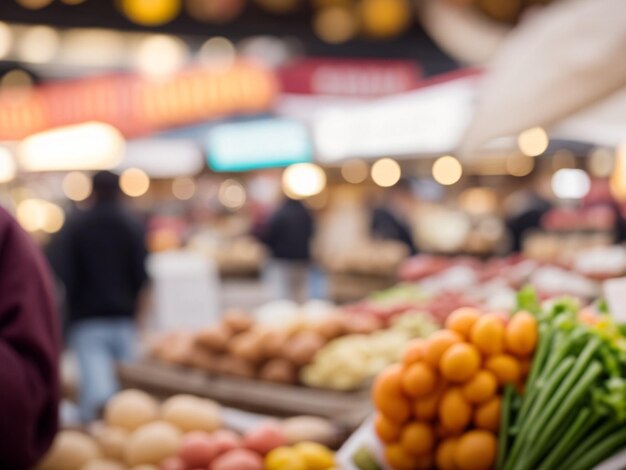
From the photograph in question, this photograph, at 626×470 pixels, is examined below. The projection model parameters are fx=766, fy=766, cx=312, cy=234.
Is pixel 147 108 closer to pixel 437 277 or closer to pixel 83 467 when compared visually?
pixel 437 277

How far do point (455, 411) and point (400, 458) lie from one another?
0.70 ft

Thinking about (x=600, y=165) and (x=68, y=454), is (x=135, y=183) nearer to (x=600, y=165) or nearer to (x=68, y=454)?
(x=600, y=165)

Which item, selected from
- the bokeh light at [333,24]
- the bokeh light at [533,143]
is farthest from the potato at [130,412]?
the bokeh light at [533,143]

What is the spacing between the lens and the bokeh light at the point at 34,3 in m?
4.42

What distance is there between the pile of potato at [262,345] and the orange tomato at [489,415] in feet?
5.86

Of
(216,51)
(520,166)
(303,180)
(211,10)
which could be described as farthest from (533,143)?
(520,166)

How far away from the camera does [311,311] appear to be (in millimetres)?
4301

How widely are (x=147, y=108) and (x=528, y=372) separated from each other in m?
6.41

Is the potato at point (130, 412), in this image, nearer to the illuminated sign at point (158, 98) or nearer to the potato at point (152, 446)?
the potato at point (152, 446)

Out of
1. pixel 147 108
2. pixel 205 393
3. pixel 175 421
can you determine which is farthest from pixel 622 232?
pixel 175 421

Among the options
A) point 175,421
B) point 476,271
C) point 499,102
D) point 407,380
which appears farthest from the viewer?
point 476,271

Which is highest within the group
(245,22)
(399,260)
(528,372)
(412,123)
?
(245,22)

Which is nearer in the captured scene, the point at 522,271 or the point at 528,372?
the point at 528,372

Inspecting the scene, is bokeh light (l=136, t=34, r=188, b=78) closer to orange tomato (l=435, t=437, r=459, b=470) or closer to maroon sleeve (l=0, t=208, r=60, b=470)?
Result: maroon sleeve (l=0, t=208, r=60, b=470)
